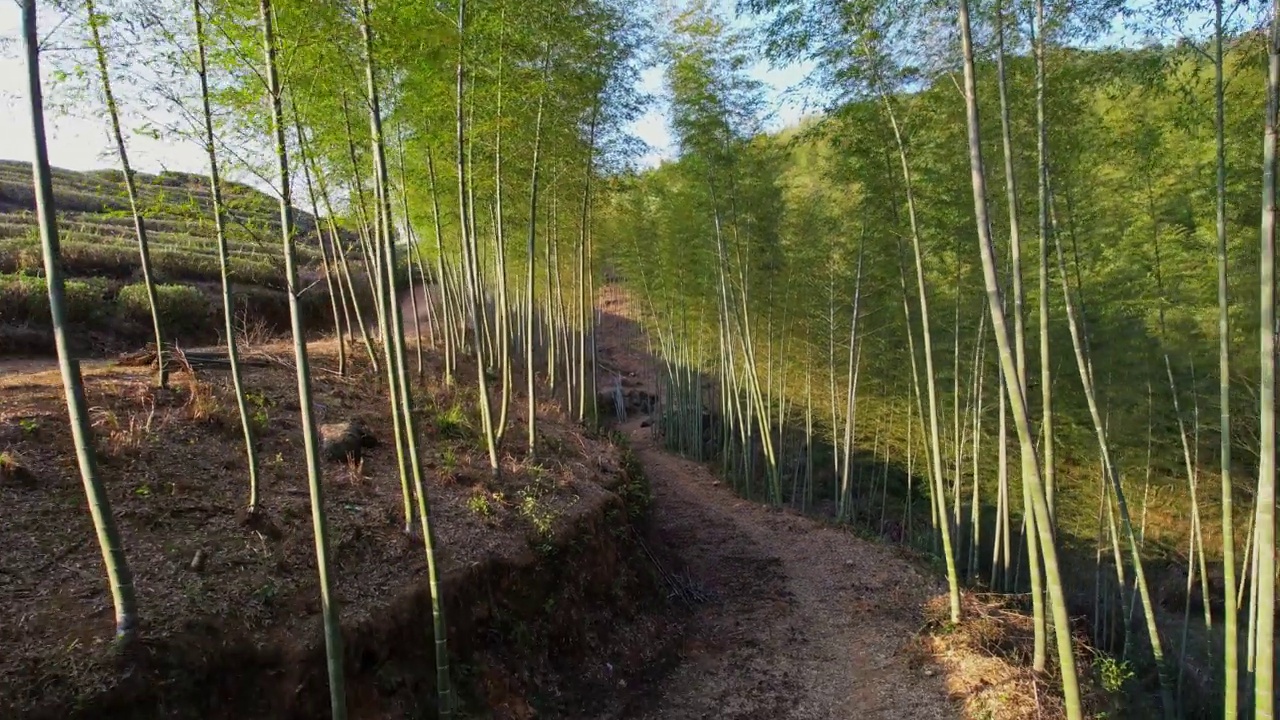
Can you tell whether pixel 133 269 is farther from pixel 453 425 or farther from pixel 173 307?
pixel 453 425

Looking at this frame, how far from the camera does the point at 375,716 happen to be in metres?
3.61

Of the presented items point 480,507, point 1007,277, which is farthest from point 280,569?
point 1007,277

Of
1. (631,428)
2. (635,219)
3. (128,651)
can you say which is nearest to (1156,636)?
(128,651)

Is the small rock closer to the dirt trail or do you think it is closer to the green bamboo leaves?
the green bamboo leaves

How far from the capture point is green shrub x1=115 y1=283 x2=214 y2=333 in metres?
8.16

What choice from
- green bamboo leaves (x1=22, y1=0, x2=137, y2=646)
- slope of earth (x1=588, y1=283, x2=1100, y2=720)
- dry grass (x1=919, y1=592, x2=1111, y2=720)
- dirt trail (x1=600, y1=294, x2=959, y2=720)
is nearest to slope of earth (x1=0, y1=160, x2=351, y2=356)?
green bamboo leaves (x1=22, y1=0, x2=137, y2=646)

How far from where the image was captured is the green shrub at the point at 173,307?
8156mm

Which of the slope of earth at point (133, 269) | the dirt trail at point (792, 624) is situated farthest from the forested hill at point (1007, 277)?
the slope of earth at point (133, 269)

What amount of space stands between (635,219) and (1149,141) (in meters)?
9.50

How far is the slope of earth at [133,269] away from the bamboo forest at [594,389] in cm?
6

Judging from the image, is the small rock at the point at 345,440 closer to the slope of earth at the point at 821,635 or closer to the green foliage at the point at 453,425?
the green foliage at the point at 453,425

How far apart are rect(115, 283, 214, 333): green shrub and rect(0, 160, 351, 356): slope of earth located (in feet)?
0.04

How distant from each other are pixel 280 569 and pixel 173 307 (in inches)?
283

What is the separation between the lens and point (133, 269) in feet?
32.2
